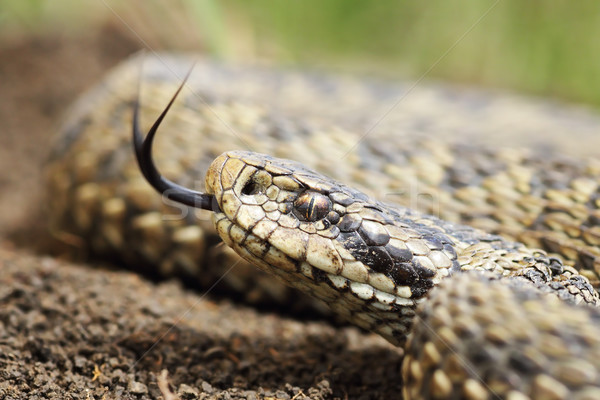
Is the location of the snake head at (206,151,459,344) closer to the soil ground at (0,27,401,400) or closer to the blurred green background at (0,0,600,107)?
the soil ground at (0,27,401,400)

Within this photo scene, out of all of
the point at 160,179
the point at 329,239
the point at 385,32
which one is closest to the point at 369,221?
the point at 329,239

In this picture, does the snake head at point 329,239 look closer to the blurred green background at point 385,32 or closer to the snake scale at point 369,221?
the snake scale at point 369,221

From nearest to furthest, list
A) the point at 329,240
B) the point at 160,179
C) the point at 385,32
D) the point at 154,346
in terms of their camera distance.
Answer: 1. the point at 329,240
2. the point at 154,346
3. the point at 160,179
4. the point at 385,32

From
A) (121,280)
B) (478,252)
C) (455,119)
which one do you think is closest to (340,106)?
(455,119)

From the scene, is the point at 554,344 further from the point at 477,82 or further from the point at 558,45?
the point at 477,82

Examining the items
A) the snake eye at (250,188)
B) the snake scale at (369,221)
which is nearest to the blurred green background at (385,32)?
the snake scale at (369,221)

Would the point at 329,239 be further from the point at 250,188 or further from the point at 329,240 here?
the point at 250,188
